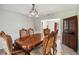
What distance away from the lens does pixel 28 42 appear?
1674mm

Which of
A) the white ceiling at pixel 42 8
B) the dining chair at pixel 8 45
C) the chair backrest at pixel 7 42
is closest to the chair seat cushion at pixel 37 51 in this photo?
the dining chair at pixel 8 45

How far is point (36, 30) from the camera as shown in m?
1.70

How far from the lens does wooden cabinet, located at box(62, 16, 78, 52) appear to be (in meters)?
1.66

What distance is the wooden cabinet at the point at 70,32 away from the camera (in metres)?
1.66

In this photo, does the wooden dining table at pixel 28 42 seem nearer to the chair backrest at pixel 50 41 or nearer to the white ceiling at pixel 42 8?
the chair backrest at pixel 50 41

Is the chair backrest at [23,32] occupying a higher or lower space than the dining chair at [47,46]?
higher

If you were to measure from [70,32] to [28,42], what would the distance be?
60cm

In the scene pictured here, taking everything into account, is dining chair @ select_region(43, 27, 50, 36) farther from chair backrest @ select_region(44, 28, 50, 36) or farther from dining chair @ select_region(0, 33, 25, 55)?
dining chair @ select_region(0, 33, 25, 55)

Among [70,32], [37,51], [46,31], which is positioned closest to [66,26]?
[70,32]

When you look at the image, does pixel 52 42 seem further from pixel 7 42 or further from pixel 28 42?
pixel 7 42

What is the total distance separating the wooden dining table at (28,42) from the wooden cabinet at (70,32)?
366 millimetres

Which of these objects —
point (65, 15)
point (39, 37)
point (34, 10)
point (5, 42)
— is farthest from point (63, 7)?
point (5, 42)
